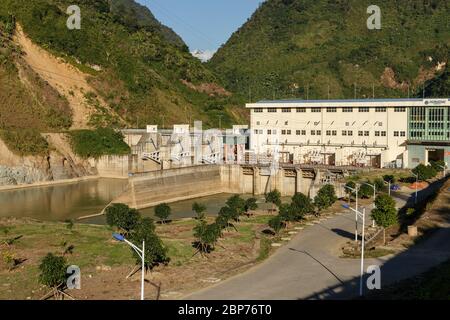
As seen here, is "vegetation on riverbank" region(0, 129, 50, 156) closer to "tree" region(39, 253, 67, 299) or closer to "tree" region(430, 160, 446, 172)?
"tree" region(430, 160, 446, 172)

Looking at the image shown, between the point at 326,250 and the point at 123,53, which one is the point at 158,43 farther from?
the point at 326,250

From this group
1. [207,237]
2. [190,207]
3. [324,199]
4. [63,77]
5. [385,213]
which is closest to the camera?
[207,237]

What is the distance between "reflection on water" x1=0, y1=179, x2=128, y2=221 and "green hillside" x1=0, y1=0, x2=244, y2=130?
1840 cm

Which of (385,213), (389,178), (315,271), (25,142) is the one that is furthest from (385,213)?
(25,142)

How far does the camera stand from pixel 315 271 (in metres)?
31.7

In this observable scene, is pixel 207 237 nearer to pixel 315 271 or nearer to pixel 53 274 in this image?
pixel 315 271

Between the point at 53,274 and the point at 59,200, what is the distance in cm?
4678

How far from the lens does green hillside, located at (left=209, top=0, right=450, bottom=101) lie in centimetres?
16900

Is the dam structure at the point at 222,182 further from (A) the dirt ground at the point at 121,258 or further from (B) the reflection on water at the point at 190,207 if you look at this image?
(A) the dirt ground at the point at 121,258

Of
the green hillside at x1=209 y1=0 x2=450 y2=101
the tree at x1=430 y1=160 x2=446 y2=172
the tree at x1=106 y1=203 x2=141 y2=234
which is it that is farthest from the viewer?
the green hillside at x1=209 y1=0 x2=450 y2=101

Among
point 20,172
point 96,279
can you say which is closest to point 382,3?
point 20,172

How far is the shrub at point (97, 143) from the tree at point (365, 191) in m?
48.6

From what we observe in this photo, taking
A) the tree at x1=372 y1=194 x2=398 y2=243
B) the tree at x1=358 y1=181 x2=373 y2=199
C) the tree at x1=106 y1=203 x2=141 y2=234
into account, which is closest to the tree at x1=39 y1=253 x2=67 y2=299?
the tree at x1=106 y1=203 x2=141 y2=234
